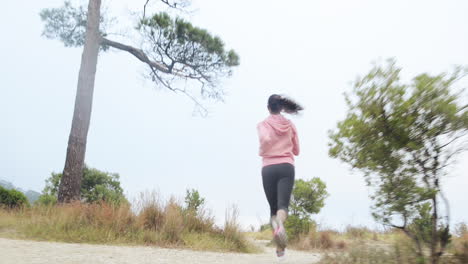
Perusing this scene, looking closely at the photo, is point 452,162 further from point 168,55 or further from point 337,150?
point 168,55

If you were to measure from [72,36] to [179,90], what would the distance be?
452 centimetres

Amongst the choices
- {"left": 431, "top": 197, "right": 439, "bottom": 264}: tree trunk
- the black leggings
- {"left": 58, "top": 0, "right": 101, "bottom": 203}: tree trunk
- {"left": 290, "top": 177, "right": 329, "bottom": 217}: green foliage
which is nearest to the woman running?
the black leggings

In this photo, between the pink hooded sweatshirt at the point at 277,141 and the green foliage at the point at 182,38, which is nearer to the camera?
the pink hooded sweatshirt at the point at 277,141

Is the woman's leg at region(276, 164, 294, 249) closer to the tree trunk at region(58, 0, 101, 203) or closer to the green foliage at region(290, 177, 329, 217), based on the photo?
the green foliage at region(290, 177, 329, 217)

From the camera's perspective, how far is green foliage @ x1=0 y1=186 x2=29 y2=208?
11250 mm

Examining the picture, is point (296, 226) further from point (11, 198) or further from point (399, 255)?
point (11, 198)

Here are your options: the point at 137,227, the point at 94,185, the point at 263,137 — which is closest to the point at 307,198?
the point at 137,227

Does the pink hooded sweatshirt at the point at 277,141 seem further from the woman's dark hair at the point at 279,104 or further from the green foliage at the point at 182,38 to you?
the green foliage at the point at 182,38

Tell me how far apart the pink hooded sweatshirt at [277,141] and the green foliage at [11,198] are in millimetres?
9412

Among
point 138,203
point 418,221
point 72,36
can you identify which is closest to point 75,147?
point 138,203

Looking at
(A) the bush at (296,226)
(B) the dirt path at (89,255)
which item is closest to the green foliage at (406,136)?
(B) the dirt path at (89,255)

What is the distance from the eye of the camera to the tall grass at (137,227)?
6688 millimetres

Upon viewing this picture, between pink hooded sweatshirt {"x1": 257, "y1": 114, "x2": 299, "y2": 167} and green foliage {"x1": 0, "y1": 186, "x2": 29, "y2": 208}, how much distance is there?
9412mm

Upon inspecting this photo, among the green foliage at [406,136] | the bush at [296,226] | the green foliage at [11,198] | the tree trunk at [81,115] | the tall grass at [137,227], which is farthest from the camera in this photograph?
the green foliage at [11,198]
